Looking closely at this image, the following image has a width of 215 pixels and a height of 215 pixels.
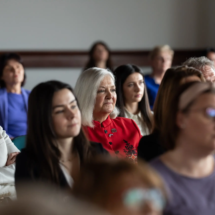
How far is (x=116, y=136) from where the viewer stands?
7.78 feet

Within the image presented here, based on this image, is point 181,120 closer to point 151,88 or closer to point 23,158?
point 23,158

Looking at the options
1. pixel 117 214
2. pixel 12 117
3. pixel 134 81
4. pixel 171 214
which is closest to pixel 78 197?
pixel 117 214

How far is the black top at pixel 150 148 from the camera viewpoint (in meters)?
1.80

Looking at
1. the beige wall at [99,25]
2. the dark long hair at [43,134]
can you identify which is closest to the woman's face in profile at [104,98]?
the dark long hair at [43,134]

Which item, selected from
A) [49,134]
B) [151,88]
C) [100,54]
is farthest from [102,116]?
[100,54]

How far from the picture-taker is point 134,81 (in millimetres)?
3053

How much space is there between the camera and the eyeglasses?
751mm

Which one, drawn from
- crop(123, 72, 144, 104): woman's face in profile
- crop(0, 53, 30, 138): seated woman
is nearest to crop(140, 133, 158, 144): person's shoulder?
crop(123, 72, 144, 104): woman's face in profile

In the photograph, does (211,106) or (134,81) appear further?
(134,81)

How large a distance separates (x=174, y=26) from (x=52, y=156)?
4589mm

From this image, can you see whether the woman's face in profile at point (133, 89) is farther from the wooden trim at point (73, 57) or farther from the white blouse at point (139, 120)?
the wooden trim at point (73, 57)

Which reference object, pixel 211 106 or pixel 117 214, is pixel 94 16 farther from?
pixel 117 214

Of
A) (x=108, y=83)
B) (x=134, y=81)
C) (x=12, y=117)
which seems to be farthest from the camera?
(x=12, y=117)

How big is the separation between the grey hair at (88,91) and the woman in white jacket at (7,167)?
450 mm
